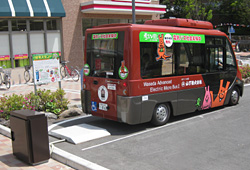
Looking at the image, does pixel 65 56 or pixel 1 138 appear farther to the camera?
pixel 65 56

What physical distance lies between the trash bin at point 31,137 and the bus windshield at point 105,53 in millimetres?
2538

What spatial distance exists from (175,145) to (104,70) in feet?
8.88

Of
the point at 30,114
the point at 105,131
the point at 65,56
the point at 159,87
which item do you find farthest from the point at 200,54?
the point at 65,56

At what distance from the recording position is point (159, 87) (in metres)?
8.27

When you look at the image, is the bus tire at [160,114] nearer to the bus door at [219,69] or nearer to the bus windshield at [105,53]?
the bus windshield at [105,53]

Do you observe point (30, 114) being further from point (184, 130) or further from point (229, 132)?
point (229, 132)

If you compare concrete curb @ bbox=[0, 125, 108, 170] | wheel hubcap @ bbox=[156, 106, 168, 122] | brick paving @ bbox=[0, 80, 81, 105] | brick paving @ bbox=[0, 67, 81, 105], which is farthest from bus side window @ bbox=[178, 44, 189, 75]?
brick paving @ bbox=[0, 80, 81, 105]

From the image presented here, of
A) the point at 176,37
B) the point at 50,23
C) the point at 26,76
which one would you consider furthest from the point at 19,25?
the point at 176,37

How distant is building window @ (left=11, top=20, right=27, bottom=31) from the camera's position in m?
17.7

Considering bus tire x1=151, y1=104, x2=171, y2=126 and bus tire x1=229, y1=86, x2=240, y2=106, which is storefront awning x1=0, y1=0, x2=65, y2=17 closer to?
bus tire x1=151, y1=104, x2=171, y2=126

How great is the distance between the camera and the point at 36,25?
1872cm

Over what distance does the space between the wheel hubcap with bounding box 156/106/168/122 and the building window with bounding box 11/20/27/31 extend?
12.3 metres

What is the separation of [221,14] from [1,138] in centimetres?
4925

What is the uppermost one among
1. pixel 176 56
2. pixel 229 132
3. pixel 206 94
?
pixel 176 56
